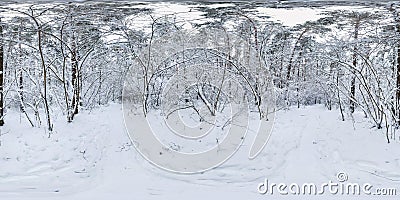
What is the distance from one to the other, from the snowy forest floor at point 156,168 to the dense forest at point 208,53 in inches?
12.5

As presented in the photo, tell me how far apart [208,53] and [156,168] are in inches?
74.4

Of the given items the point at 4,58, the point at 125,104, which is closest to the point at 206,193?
the point at 125,104

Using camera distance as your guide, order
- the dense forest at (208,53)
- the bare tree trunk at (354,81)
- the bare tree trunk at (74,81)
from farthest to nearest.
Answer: the bare tree trunk at (74,81), the bare tree trunk at (354,81), the dense forest at (208,53)

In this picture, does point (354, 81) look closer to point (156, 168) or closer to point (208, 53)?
point (208, 53)

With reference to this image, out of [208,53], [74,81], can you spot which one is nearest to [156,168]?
[208,53]

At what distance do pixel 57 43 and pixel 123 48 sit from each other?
0.90 metres

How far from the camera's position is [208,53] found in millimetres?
4828

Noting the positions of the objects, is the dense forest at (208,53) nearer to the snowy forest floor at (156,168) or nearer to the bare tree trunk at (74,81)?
the bare tree trunk at (74,81)

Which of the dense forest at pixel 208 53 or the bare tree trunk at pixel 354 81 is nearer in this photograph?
the dense forest at pixel 208 53

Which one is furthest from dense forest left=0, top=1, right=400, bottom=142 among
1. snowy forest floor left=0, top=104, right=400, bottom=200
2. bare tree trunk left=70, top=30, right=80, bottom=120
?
snowy forest floor left=0, top=104, right=400, bottom=200

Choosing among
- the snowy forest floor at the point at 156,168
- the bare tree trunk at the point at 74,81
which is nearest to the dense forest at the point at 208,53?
the bare tree trunk at the point at 74,81

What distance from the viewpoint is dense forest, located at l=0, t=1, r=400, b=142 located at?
423cm

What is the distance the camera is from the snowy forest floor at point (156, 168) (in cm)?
320

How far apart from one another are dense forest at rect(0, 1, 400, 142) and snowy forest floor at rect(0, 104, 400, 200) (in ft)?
1.04
